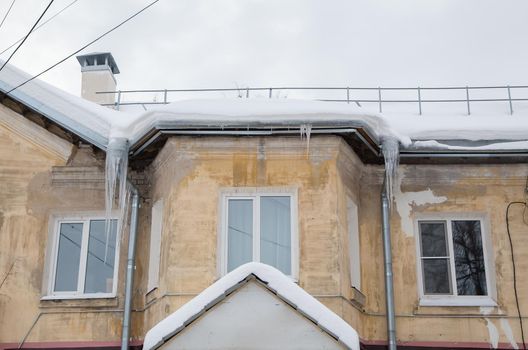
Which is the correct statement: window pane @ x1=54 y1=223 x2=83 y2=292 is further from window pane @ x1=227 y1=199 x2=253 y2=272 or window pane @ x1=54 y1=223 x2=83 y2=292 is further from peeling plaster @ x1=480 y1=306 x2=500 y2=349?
peeling plaster @ x1=480 y1=306 x2=500 y2=349

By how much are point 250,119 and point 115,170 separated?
2.17 m

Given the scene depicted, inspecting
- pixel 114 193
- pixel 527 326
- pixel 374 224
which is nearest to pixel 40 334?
pixel 114 193

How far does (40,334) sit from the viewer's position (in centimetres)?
1280

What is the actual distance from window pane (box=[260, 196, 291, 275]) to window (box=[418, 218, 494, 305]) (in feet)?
7.48

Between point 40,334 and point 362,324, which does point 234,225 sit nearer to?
point 362,324

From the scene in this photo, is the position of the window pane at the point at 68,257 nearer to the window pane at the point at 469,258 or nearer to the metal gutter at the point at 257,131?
the metal gutter at the point at 257,131

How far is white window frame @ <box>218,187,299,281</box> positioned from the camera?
40.7 feet

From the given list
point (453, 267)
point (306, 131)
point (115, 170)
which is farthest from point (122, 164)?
point (453, 267)

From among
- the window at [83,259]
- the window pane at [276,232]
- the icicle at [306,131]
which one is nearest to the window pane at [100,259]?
the window at [83,259]

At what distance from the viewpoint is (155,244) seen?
1332 centimetres

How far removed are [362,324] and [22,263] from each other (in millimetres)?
5280

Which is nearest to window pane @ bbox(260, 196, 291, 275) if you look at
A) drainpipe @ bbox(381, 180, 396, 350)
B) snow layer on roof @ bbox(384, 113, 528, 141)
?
drainpipe @ bbox(381, 180, 396, 350)

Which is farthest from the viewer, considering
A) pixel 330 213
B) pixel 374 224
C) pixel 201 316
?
pixel 374 224

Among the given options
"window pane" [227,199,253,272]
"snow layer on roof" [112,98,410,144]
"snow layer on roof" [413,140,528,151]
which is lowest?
"window pane" [227,199,253,272]
